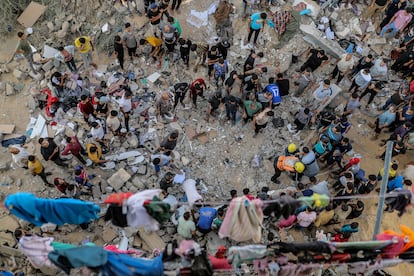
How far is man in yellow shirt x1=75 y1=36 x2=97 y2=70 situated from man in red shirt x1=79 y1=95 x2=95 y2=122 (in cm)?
179

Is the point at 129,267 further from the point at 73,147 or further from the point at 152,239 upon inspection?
the point at 73,147

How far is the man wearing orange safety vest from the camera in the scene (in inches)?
399

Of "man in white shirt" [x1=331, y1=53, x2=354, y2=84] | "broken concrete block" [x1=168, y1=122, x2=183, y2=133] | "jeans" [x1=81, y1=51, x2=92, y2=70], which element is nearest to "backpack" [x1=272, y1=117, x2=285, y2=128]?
"man in white shirt" [x1=331, y1=53, x2=354, y2=84]

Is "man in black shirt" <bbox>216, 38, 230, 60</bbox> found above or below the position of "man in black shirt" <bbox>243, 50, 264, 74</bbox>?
above

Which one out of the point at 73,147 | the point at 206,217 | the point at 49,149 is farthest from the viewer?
the point at 73,147

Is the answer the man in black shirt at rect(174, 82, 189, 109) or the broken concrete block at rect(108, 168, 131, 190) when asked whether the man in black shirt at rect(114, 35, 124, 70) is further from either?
the broken concrete block at rect(108, 168, 131, 190)

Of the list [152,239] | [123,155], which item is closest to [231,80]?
[123,155]

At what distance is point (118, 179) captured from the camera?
35.1 ft

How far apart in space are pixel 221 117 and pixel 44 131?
4771 millimetres

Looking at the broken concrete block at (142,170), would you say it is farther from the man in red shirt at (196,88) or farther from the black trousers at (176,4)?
the black trousers at (176,4)

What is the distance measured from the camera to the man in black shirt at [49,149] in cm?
979

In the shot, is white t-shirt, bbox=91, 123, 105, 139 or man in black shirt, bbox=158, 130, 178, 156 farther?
white t-shirt, bbox=91, 123, 105, 139

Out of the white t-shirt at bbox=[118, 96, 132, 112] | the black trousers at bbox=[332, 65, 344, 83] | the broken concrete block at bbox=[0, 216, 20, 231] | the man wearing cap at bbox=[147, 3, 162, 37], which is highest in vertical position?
the black trousers at bbox=[332, 65, 344, 83]

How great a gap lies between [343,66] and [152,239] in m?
7.12
